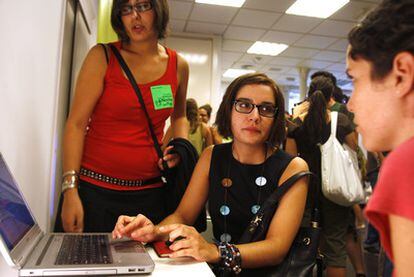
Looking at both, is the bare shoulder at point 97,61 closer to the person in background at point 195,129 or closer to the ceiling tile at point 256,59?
the person in background at point 195,129

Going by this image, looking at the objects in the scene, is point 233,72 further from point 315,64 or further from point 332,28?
point 332,28

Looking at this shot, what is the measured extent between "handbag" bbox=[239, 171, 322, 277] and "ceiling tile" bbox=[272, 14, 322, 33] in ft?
14.4

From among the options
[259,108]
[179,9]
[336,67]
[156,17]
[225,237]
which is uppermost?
[179,9]

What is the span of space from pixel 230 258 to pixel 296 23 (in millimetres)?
4875

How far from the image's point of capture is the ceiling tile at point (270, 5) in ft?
15.3

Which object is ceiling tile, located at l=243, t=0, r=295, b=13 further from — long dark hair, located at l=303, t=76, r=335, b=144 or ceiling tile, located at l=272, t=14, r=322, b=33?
long dark hair, located at l=303, t=76, r=335, b=144

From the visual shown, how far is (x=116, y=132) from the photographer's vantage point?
51.3 inches

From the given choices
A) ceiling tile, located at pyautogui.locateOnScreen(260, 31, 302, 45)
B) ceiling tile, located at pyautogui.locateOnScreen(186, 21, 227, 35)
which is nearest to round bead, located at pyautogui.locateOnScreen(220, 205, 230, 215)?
ceiling tile, located at pyautogui.locateOnScreen(186, 21, 227, 35)

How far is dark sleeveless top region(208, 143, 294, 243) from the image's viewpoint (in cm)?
127

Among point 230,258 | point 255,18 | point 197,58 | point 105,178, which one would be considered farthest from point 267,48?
point 230,258

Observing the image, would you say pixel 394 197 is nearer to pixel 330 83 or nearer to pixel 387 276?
pixel 387 276

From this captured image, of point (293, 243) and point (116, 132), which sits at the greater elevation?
point (116, 132)

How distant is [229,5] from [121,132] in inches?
157

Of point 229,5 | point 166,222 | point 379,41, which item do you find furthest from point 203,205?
point 229,5
